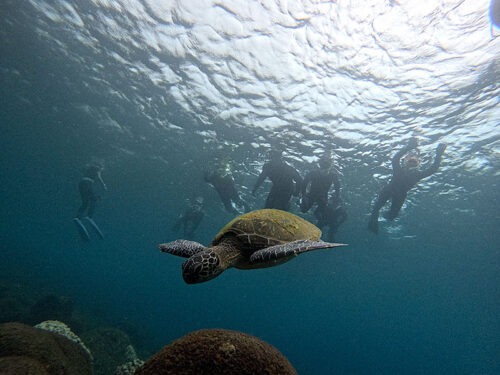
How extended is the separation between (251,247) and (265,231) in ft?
1.12

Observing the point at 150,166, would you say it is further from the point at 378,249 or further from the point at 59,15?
the point at 378,249

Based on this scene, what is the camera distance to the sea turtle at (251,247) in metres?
2.56

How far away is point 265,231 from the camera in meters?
3.41

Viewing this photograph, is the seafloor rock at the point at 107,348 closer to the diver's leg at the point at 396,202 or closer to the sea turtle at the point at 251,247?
the sea turtle at the point at 251,247

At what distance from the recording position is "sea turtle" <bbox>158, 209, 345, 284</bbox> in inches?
101

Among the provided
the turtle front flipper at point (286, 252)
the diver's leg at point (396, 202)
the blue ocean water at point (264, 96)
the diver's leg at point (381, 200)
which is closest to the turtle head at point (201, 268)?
the turtle front flipper at point (286, 252)

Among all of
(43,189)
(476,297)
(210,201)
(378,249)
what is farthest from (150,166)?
(476,297)

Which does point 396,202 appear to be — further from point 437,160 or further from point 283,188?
point 283,188

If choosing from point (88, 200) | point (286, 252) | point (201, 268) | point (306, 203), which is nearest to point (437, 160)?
point (306, 203)

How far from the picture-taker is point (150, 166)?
67.7 ft

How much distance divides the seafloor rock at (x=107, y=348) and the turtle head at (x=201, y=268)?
9091mm

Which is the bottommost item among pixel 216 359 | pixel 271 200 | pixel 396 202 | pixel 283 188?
pixel 216 359

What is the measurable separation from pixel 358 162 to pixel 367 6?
9.00 meters

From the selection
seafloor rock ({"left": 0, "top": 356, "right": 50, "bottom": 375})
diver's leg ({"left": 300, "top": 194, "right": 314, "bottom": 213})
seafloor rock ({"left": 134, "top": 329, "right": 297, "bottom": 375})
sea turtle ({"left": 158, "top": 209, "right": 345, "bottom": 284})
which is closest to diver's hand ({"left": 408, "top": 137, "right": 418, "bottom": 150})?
diver's leg ({"left": 300, "top": 194, "right": 314, "bottom": 213})
